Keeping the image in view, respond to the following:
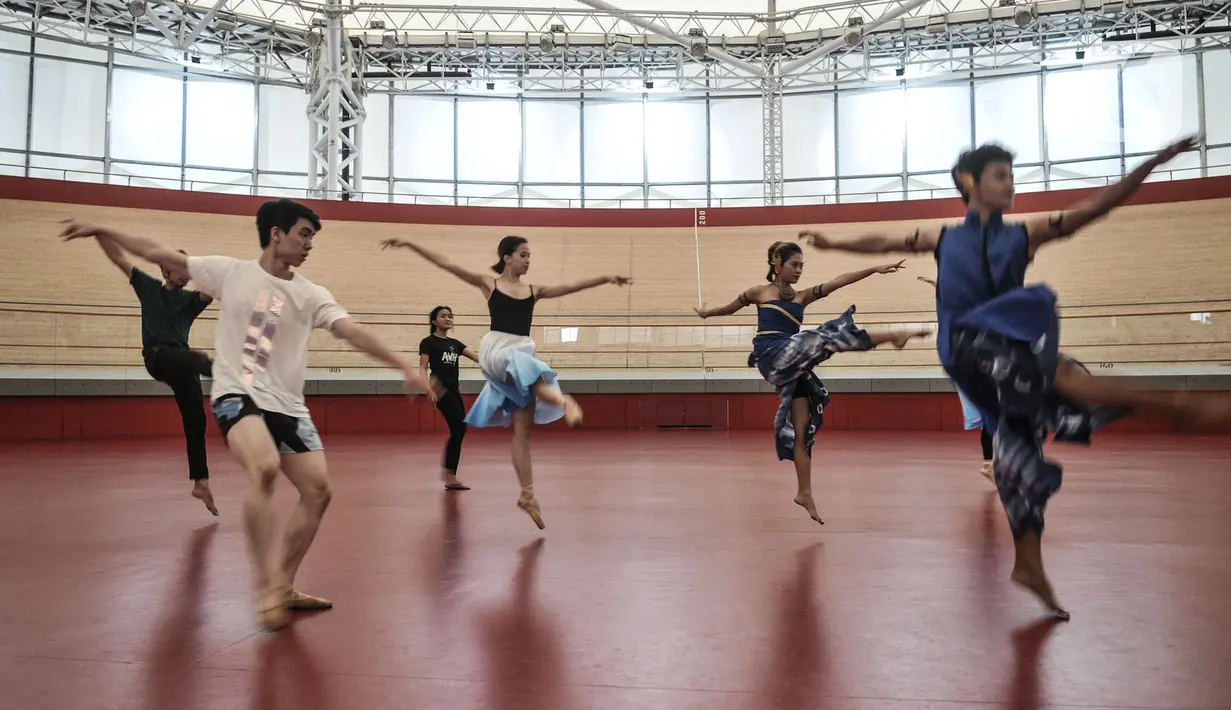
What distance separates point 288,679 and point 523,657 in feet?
2.07

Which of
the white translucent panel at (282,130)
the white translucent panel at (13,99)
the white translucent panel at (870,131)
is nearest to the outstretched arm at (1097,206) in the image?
the white translucent panel at (870,131)

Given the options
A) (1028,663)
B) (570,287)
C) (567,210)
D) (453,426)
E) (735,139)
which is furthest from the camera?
(735,139)

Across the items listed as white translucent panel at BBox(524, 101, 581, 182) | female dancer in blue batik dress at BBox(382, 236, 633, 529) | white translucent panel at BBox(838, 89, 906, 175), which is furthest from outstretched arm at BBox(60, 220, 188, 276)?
white translucent panel at BBox(838, 89, 906, 175)

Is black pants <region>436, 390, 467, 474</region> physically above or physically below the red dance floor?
above

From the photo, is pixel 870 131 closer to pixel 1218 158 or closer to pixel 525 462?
pixel 1218 158

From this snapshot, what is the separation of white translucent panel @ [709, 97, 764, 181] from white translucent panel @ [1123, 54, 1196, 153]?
30.5 ft

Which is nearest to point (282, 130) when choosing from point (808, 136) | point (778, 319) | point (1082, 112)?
point (808, 136)

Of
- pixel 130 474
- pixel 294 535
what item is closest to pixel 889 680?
pixel 294 535

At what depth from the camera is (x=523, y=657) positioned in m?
2.59

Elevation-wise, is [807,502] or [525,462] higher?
[525,462]

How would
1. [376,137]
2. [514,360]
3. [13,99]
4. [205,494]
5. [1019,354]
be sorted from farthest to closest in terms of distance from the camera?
[376,137], [13,99], [205,494], [514,360], [1019,354]

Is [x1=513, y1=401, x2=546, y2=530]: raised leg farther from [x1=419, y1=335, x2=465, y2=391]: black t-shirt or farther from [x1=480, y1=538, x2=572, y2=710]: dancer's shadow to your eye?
[x1=419, y1=335, x2=465, y2=391]: black t-shirt

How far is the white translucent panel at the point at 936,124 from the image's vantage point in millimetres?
24375

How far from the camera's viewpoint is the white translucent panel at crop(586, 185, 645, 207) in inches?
1006
